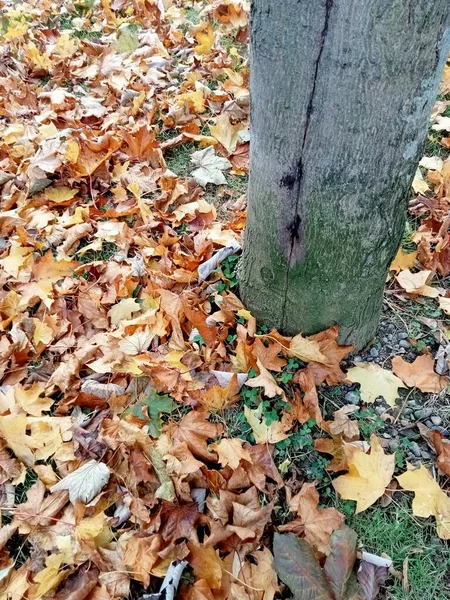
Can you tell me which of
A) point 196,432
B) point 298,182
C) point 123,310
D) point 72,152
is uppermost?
point 298,182

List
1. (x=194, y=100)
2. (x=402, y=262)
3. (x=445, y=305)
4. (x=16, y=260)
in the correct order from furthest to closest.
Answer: (x=194, y=100)
(x=16, y=260)
(x=402, y=262)
(x=445, y=305)

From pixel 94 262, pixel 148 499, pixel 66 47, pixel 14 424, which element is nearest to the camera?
pixel 148 499

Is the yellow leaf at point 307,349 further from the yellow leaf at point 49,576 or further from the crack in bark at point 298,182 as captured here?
the yellow leaf at point 49,576

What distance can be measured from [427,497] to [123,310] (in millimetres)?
1252

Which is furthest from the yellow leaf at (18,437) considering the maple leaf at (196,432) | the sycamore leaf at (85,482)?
the maple leaf at (196,432)

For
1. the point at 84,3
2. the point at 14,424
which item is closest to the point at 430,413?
the point at 14,424

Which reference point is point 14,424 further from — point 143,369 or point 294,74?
point 294,74

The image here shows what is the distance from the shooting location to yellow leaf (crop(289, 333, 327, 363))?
171cm

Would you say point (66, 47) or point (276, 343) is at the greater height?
point (66, 47)

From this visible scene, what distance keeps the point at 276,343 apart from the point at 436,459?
24.6 inches

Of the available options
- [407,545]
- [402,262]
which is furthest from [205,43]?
[407,545]

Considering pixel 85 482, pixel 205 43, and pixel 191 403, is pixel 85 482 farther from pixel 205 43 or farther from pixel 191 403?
pixel 205 43

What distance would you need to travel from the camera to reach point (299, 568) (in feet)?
4.39

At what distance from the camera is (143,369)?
176 cm
